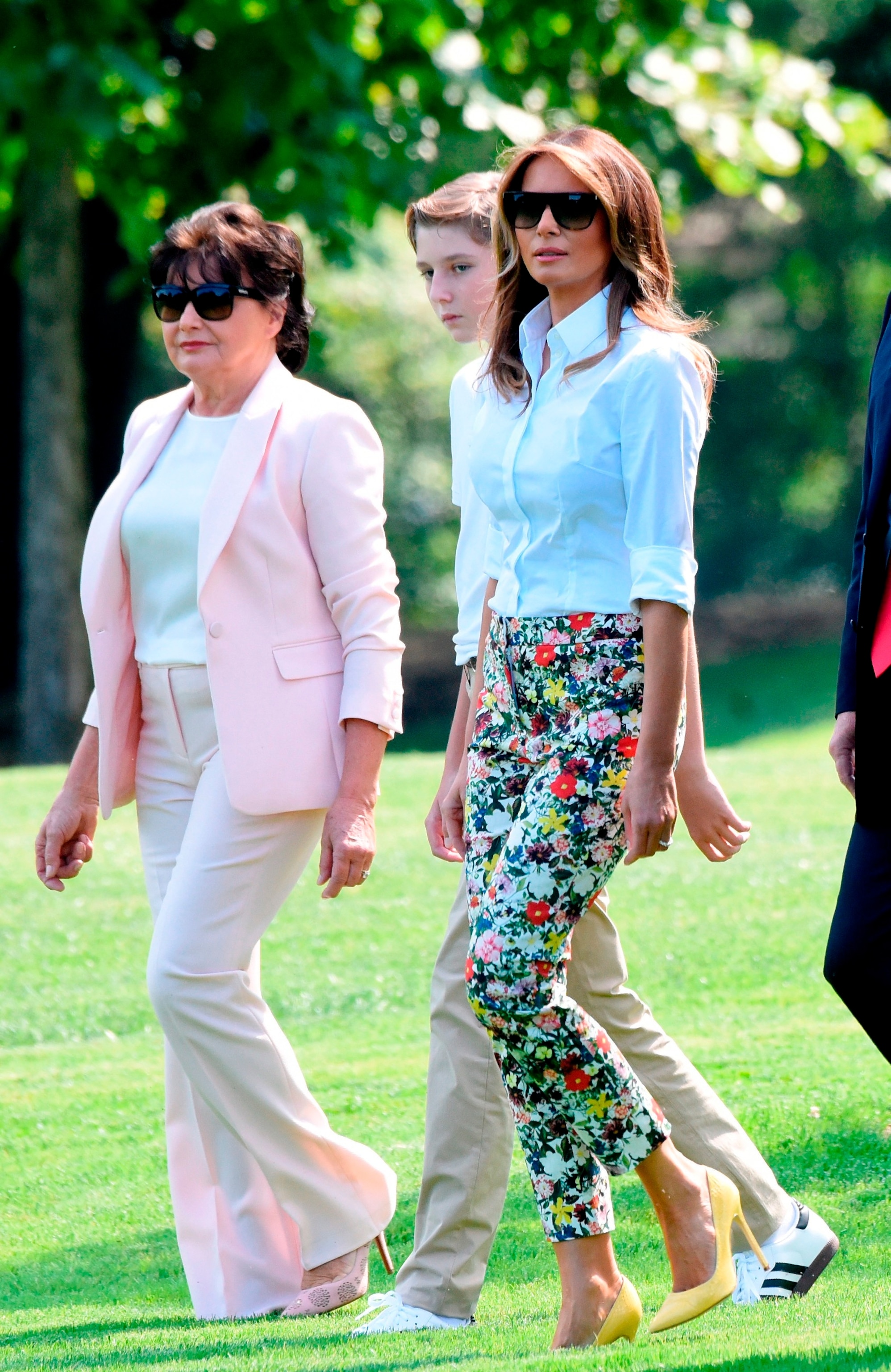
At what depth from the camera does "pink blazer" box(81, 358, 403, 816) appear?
399cm

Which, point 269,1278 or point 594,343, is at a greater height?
point 594,343

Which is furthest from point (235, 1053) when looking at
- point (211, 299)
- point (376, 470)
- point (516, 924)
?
point (211, 299)

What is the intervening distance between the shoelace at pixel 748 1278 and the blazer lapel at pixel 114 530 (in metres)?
1.99

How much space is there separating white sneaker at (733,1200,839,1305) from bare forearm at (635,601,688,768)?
49.5 inches

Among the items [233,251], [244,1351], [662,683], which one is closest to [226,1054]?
[244,1351]

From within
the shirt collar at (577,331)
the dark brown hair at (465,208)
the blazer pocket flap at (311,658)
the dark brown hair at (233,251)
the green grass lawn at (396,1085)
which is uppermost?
the dark brown hair at (465,208)

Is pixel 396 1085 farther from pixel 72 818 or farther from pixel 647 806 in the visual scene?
Result: pixel 647 806

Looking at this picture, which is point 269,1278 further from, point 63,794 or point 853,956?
point 853,956

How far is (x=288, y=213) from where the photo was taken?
12914 mm

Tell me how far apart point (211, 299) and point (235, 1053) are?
168cm

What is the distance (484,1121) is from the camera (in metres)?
3.82

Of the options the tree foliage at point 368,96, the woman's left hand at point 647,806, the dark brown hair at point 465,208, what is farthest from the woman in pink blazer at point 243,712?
the tree foliage at point 368,96

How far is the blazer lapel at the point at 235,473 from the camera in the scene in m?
3.98

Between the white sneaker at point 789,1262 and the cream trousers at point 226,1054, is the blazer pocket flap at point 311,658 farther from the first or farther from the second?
the white sneaker at point 789,1262
